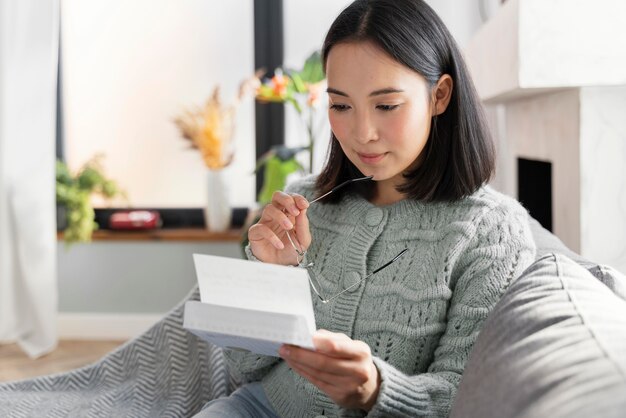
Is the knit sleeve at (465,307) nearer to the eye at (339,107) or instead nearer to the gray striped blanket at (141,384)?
the eye at (339,107)

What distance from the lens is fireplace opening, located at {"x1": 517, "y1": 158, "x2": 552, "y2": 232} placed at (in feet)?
9.16

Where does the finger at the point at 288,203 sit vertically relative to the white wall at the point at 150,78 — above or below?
below

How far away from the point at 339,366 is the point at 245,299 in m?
0.16

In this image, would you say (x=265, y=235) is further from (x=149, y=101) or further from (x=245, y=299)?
(x=149, y=101)

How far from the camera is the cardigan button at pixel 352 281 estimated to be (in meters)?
1.41

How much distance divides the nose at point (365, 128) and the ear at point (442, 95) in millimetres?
153

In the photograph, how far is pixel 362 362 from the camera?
1.10 meters

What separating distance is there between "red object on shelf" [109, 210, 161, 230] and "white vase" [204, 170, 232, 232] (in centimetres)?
26

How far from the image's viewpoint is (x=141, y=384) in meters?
1.74

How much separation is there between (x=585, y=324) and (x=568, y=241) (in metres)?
1.29

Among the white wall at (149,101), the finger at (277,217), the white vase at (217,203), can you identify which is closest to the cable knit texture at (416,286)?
the finger at (277,217)

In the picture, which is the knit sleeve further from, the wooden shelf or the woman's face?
the wooden shelf

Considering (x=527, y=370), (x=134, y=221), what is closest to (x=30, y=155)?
(x=134, y=221)

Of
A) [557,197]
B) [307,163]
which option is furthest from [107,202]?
[557,197]
